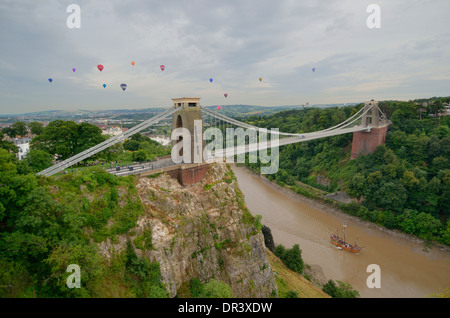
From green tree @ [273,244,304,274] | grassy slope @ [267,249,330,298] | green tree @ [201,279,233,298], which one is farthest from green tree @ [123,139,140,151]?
green tree @ [201,279,233,298]

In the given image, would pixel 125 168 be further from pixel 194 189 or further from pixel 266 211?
pixel 266 211

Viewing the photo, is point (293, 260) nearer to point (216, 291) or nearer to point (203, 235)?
point (203, 235)

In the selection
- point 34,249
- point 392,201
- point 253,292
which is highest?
point 34,249

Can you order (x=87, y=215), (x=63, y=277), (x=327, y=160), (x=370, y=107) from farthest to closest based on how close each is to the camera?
1. (x=327, y=160)
2. (x=370, y=107)
3. (x=87, y=215)
4. (x=63, y=277)

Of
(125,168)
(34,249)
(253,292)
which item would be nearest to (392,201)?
(253,292)

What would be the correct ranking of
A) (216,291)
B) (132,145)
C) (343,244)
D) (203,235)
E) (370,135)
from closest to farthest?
(216,291), (203,235), (343,244), (370,135), (132,145)

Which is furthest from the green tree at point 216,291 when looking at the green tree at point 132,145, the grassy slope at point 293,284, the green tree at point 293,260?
the green tree at point 132,145

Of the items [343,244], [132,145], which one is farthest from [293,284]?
[132,145]
